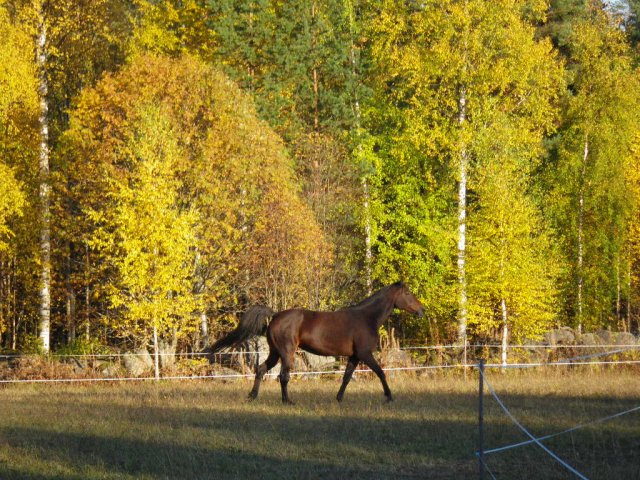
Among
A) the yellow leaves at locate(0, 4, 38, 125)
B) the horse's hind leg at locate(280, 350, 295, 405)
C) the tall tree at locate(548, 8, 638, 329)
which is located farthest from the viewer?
the tall tree at locate(548, 8, 638, 329)

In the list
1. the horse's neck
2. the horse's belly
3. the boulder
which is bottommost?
the boulder

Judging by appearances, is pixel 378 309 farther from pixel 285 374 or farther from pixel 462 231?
pixel 462 231

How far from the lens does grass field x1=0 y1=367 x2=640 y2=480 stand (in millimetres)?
10750

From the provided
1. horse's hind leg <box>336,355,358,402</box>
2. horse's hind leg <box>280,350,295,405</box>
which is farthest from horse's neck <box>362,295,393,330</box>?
horse's hind leg <box>280,350,295,405</box>

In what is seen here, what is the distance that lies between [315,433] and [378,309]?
16.4 ft

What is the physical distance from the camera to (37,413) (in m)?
15.9

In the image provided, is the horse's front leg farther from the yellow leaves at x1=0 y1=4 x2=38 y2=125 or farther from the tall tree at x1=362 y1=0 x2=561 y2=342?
the yellow leaves at x1=0 y1=4 x2=38 y2=125

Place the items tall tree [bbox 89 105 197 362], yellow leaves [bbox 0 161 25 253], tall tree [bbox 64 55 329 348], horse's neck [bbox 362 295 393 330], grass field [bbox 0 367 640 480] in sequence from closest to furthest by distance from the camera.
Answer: grass field [bbox 0 367 640 480] < horse's neck [bbox 362 295 393 330] < tall tree [bbox 89 105 197 362] < yellow leaves [bbox 0 161 25 253] < tall tree [bbox 64 55 329 348]

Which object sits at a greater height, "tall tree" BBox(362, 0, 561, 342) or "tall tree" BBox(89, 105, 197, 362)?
"tall tree" BBox(362, 0, 561, 342)

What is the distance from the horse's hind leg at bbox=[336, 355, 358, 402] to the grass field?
296 millimetres

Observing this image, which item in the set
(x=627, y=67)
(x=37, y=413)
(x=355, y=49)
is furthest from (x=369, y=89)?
(x=37, y=413)

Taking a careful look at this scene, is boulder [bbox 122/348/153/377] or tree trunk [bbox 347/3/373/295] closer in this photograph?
boulder [bbox 122/348/153/377]

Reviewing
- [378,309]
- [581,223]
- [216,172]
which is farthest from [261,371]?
[581,223]

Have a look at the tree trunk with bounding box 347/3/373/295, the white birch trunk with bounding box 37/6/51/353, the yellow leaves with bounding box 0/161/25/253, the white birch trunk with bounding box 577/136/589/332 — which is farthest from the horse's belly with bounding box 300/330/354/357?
the white birch trunk with bounding box 577/136/589/332
